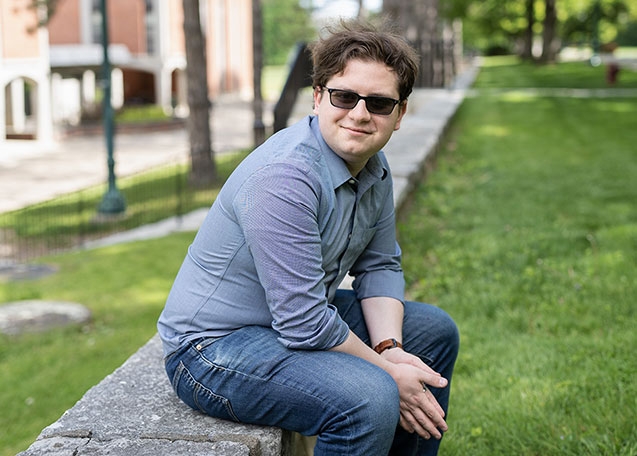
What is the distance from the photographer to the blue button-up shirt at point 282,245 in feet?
7.35

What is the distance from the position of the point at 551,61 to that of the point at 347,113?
41.9m

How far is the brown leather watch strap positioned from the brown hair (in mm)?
753

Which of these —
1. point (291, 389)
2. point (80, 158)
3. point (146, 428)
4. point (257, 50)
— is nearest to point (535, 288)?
point (291, 389)

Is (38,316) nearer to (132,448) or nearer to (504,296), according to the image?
(504,296)

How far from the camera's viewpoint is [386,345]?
2582 mm

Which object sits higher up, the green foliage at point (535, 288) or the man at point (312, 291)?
the man at point (312, 291)

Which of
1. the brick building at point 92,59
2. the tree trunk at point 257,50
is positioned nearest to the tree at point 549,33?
the brick building at point 92,59

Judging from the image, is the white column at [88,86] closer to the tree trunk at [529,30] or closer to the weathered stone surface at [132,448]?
the tree trunk at [529,30]

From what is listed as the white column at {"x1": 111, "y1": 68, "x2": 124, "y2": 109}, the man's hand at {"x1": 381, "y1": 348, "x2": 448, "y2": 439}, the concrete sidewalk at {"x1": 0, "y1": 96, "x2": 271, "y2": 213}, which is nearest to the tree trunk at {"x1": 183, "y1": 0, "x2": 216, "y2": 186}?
the concrete sidewalk at {"x1": 0, "y1": 96, "x2": 271, "y2": 213}

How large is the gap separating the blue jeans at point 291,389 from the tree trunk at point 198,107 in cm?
1281

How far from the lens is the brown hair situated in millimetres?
2361

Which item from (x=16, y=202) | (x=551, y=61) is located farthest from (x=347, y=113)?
(x=551, y=61)

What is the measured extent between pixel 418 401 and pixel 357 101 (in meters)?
0.88

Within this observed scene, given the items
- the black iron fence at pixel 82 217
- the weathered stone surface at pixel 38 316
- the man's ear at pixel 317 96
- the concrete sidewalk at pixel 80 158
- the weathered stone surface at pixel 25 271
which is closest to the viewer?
the man's ear at pixel 317 96
